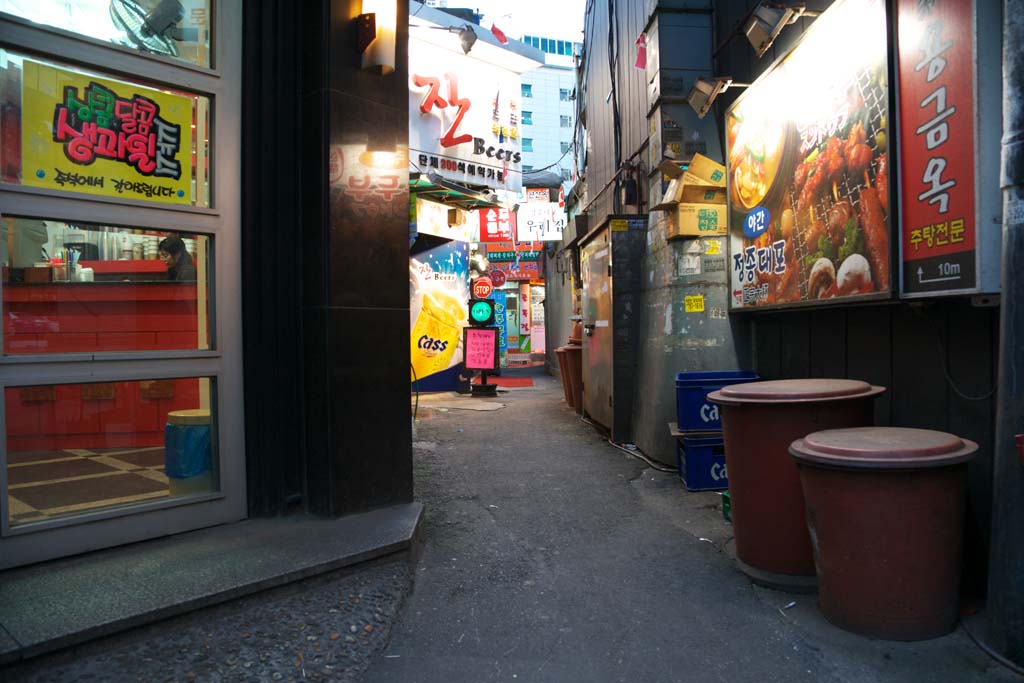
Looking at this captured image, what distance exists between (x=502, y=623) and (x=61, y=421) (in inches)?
112

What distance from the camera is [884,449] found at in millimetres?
2887

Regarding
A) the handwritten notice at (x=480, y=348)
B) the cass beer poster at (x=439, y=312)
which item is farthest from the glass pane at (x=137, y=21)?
the handwritten notice at (x=480, y=348)

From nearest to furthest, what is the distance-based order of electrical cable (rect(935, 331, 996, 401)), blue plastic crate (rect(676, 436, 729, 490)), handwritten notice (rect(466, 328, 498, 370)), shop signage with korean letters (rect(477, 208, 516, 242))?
electrical cable (rect(935, 331, 996, 401)) → blue plastic crate (rect(676, 436, 729, 490)) → handwritten notice (rect(466, 328, 498, 370)) → shop signage with korean letters (rect(477, 208, 516, 242))

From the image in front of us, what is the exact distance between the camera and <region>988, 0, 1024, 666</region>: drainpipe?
8.73 feet

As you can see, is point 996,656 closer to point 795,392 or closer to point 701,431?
point 795,392

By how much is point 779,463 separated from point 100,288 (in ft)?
13.4

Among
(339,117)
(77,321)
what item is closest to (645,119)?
(339,117)

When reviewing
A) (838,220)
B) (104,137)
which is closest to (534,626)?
(838,220)

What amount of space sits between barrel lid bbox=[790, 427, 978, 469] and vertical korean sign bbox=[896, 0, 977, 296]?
73cm

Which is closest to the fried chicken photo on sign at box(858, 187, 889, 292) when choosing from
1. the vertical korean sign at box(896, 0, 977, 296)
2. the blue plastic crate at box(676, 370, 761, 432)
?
the vertical korean sign at box(896, 0, 977, 296)

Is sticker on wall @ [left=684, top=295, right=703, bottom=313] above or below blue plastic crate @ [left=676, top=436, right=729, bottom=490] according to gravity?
above

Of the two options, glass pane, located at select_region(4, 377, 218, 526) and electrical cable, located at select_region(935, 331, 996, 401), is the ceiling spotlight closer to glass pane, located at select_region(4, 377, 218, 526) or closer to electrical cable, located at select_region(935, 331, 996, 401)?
glass pane, located at select_region(4, 377, 218, 526)

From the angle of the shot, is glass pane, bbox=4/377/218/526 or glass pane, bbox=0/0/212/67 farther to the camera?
glass pane, bbox=4/377/218/526

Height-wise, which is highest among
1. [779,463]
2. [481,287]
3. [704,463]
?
[481,287]
